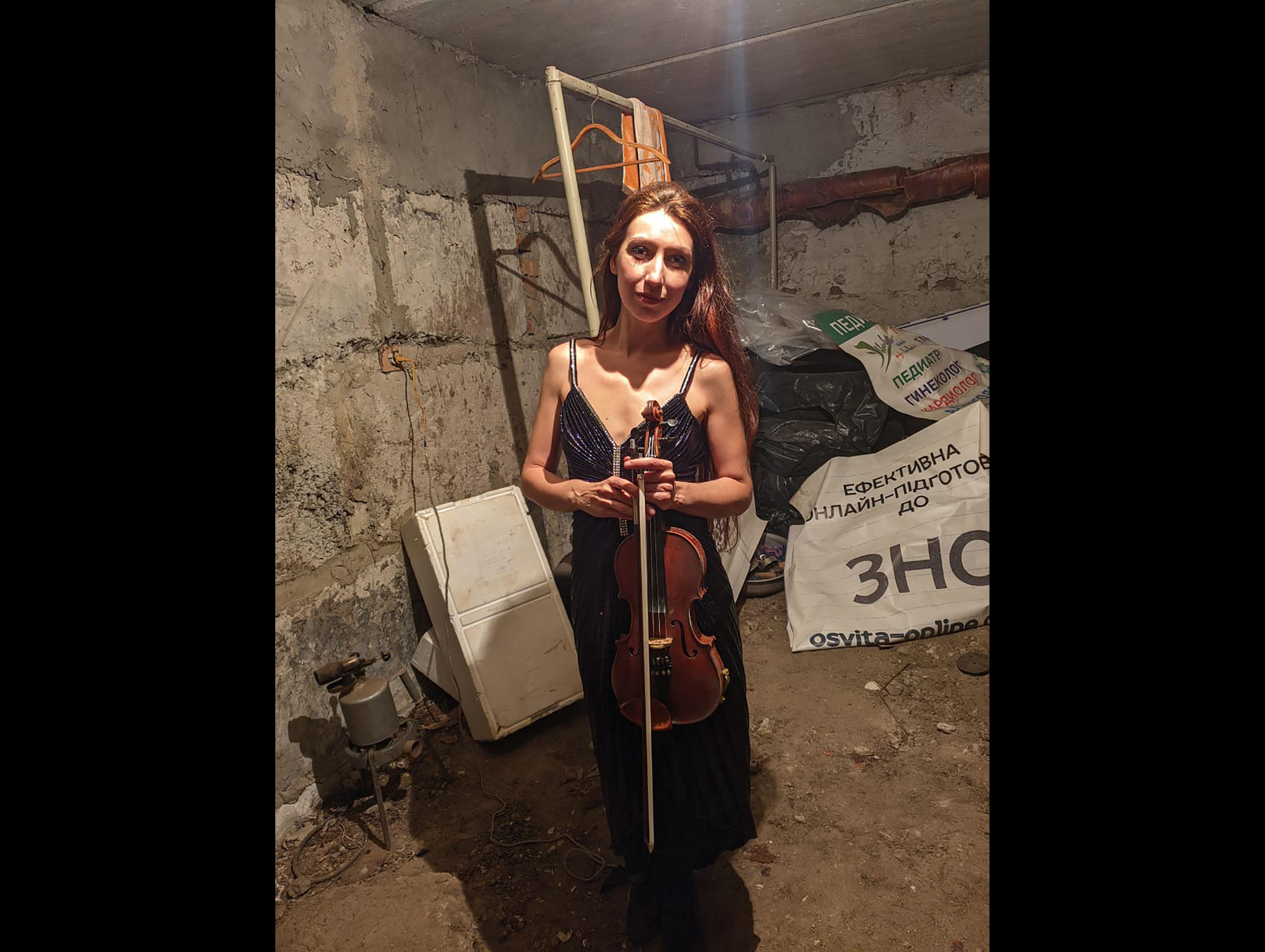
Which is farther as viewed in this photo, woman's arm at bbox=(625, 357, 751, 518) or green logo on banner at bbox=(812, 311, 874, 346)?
green logo on banner at bbox=(812, 311, 874, 346)

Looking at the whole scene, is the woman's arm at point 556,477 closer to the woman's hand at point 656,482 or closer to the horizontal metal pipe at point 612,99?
the woman's hand at point 656,482

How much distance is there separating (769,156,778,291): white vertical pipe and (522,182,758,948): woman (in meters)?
2.88

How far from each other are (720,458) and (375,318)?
1.60 meters

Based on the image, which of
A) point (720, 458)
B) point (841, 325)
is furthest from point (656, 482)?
point (841, 325)

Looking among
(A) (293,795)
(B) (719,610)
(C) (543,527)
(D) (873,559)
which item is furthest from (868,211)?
(A) (293,795)

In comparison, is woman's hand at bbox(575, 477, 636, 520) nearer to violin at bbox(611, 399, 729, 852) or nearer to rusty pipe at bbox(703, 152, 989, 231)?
violin at bbox(611, 399, 729, 852)

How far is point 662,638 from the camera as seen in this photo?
1.58 m

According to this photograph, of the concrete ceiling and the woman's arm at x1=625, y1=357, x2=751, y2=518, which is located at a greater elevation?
the concrete ceiling

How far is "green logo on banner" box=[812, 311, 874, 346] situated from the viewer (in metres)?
3.78

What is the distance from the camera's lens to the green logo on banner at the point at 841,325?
3779 mm

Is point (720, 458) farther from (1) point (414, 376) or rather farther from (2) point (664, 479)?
(1) point (414, 376)

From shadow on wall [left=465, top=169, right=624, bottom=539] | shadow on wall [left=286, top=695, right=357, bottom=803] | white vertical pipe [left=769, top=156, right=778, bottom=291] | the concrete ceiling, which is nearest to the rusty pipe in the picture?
white vertical pipe [left=769, top=156, right=778, bottom=291]

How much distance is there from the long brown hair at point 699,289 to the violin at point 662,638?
22cm

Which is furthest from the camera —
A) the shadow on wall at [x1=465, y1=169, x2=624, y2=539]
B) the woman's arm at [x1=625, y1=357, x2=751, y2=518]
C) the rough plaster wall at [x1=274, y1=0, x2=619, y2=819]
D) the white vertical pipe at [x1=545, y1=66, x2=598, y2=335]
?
the shadow on wall at [x1=465, y1=169, x2=624, y2=539]
